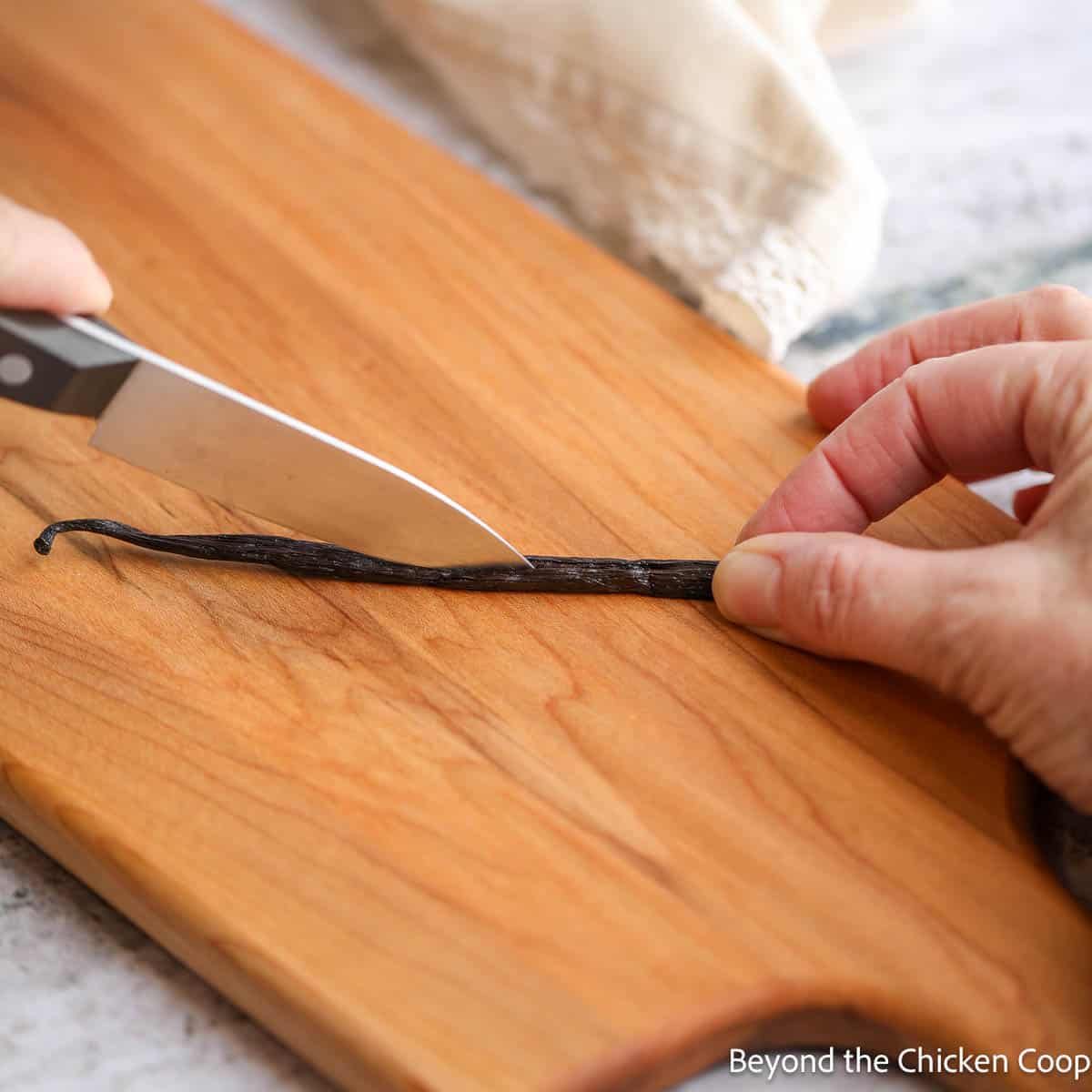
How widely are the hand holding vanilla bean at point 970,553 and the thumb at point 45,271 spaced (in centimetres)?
70

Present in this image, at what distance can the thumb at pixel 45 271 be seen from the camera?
1094mm

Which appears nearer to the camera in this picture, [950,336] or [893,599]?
[893,599]

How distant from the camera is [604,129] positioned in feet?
6.43

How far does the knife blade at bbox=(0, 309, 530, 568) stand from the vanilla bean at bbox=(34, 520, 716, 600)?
1cm

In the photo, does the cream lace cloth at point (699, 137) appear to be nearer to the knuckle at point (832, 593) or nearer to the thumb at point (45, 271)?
the knuckle at point (832, 593)

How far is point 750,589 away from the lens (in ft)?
4.09

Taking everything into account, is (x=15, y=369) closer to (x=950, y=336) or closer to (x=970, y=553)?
(x=970, y=553)

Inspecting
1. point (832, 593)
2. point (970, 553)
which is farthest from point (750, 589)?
point (970, 553)

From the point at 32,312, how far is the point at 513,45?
→ 3.87 feet

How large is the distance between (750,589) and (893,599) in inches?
6.4

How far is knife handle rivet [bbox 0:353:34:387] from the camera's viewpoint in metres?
1.09

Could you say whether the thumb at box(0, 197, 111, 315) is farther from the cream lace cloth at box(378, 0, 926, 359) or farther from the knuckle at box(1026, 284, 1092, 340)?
the knuckle at box(1026, 284, 1092, 340)

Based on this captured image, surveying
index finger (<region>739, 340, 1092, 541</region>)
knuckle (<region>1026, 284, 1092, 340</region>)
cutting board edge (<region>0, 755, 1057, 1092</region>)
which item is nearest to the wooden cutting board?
cutting board edge (<region>0, 755, 1057, 1092</region>)

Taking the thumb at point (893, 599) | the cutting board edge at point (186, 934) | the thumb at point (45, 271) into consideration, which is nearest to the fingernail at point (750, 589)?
the thumb at point (893, 599)
